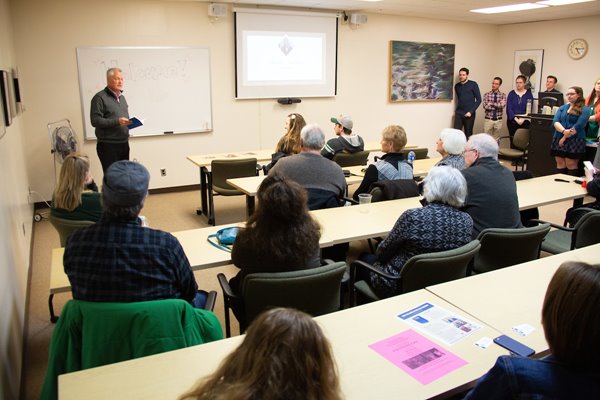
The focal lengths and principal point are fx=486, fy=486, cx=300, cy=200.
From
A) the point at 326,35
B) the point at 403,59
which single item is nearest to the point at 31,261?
the point at 326,35

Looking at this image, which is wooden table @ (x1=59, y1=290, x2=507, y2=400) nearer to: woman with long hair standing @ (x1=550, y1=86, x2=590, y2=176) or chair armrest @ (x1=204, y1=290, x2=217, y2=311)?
chair armrest @ (x1=204, y1=290, x2=217, y2=311)

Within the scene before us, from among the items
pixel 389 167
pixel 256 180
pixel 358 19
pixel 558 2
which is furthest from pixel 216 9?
pixel 558 2

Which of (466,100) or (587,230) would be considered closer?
(587,230)

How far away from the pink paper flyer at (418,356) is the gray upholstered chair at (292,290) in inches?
20.1

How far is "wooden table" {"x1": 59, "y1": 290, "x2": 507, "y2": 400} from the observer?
4.82 feet

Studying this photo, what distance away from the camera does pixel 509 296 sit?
7.04ft

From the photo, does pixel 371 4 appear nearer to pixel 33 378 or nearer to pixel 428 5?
pixel 428 5

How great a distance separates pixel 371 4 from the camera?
7.10m

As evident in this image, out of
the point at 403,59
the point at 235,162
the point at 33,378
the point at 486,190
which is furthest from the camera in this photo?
the point at 403,59

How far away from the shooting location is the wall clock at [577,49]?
8.48 metres

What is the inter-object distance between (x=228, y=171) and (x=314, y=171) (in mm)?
1702

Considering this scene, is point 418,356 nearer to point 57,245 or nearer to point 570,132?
point 57,245

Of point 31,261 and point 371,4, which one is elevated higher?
point 371,4

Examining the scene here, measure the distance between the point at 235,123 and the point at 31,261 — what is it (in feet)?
12.0
